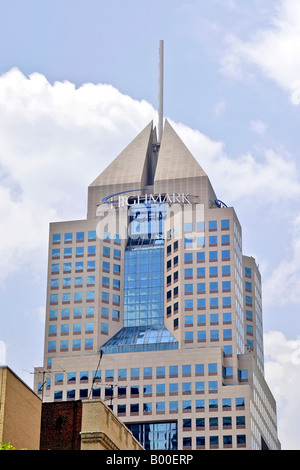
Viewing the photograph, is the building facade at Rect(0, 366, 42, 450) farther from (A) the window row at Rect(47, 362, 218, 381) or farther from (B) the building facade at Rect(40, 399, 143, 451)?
(A) the window row at Rect(47, 362, 218, 381)

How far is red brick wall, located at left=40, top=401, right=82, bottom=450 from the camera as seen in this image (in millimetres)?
63094

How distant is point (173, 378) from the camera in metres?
194

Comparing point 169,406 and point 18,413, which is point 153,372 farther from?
point 18,413

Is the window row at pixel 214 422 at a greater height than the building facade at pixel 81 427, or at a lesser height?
greater

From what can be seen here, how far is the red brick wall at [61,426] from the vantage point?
207ft

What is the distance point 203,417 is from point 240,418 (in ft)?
22.4

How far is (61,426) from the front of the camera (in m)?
64.1

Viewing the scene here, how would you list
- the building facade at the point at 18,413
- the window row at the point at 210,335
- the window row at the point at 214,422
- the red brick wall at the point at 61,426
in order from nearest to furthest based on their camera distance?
the building facade at the point at 18,413
the red brick wall at the point at 61,426
the window row at the point at 214,422
the window row at the point at 210,335

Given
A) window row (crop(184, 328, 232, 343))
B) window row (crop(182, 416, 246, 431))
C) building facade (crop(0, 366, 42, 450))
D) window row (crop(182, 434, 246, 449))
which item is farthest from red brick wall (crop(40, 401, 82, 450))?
window row (crop(184, 328, 232, 343))

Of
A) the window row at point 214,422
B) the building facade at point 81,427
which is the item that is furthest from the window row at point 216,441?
the building facade at point 81,427

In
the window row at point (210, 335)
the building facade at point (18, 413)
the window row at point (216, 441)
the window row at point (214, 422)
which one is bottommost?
the building facade at point (18, 413)

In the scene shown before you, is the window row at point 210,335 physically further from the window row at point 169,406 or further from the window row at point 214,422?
the window row at point 214,422

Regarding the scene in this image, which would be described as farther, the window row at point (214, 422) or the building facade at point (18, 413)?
the window row at point (214, 422)
